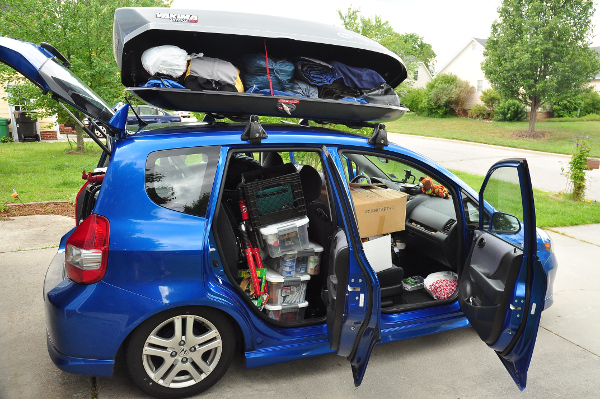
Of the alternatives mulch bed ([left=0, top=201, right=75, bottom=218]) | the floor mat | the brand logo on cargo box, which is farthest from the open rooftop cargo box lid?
mulch bed ([left=0, top=201, right=75, bottom=218])

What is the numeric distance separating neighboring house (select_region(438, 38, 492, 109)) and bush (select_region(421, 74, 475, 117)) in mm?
2400

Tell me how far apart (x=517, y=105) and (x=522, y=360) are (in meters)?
35.8

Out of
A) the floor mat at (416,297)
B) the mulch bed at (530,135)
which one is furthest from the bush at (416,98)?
the floor mat at (416,297)

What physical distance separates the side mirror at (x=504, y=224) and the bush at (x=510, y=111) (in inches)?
1376

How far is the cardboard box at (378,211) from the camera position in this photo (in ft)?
11.3

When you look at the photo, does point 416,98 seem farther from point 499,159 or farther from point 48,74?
point 48,74

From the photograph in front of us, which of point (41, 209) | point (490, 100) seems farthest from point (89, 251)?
point (490, 100)

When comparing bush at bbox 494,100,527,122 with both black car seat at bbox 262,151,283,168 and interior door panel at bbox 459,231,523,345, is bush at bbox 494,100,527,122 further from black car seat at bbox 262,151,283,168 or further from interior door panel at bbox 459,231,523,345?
interior door panel at bbox 459,231,523,345

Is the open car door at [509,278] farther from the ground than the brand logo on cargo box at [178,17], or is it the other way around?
the brand logo on cargo box at [178,17]

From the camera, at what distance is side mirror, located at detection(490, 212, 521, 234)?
300 centimetres

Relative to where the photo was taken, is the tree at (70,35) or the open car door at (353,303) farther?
the tree at (70,35)

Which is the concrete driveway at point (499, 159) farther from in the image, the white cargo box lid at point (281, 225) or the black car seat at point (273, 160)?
the white cargo box lid at point (281, 225)

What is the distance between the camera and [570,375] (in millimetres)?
3297

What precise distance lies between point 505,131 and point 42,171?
2673 centimetres
